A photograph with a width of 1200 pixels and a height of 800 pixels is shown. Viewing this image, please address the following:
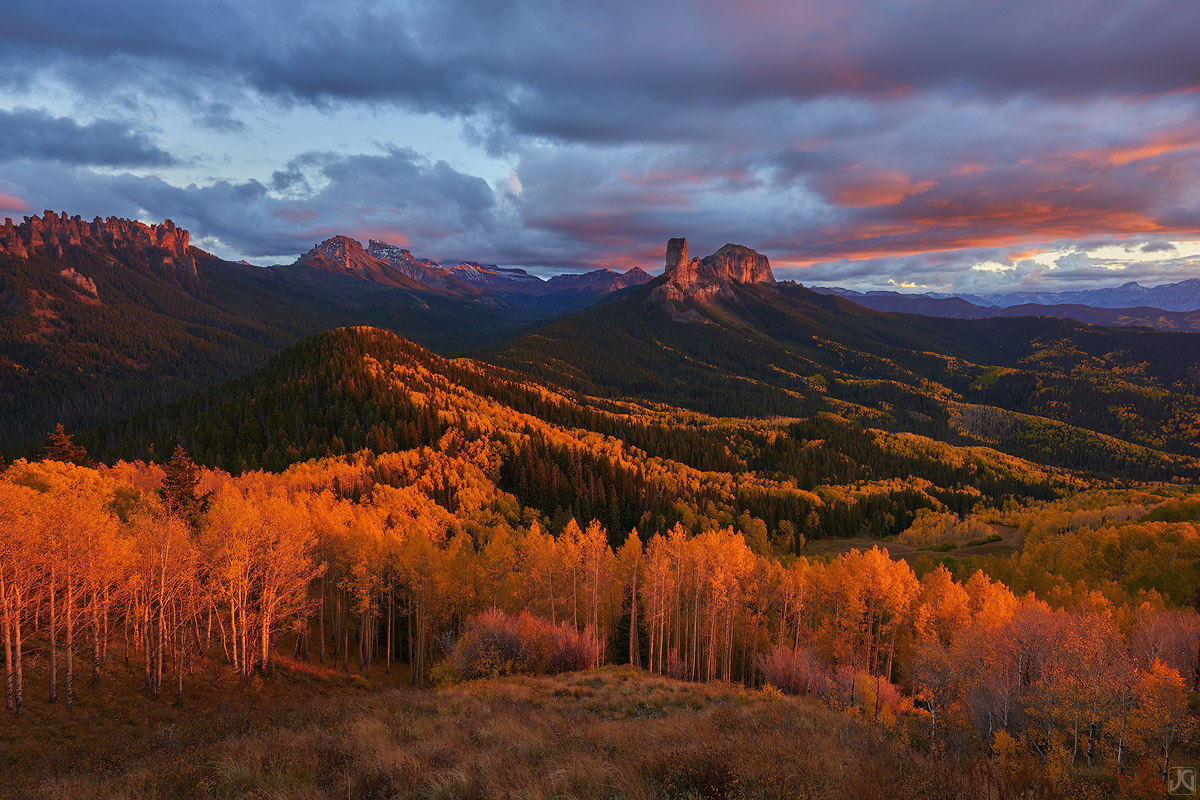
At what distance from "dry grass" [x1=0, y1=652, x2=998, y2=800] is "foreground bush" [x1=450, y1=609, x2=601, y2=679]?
12.2 meters

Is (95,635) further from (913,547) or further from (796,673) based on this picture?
(913,547)

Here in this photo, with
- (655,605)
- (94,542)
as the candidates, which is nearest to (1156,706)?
(655,605)

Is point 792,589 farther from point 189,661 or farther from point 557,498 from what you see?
point 557,498

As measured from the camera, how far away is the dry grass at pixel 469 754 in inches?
483

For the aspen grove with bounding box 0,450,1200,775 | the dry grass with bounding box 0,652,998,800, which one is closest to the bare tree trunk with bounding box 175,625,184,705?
the aspen grove with bounding box 0,450,1200,775

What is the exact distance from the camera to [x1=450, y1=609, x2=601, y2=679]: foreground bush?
41.9 metres

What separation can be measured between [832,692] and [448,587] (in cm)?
3907

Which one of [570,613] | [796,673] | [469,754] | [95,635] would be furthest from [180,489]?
[796,673]

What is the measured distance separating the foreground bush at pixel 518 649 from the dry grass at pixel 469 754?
1222cm

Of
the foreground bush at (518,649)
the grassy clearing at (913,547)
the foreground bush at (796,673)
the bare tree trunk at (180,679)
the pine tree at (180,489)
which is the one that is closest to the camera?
the bare tree trunk at (180,679)

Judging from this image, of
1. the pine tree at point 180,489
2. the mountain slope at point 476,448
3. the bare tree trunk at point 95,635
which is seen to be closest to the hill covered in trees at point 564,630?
the pine tree at point 180,489

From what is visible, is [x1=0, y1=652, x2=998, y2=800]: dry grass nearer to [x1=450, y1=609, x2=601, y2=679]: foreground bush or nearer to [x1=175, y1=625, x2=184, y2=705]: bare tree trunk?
[x1=175, y1=625, x2=184, y2=705]: bare tree trunk

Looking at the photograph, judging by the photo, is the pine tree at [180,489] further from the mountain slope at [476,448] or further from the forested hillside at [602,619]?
the mountain slope at [476,448]

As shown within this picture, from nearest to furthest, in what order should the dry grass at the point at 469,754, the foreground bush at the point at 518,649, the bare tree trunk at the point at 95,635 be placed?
the dry grass at the point at 469,754 → the bare tree trunk at the point at 95,635 → the foreground bush at the point at 518,649
